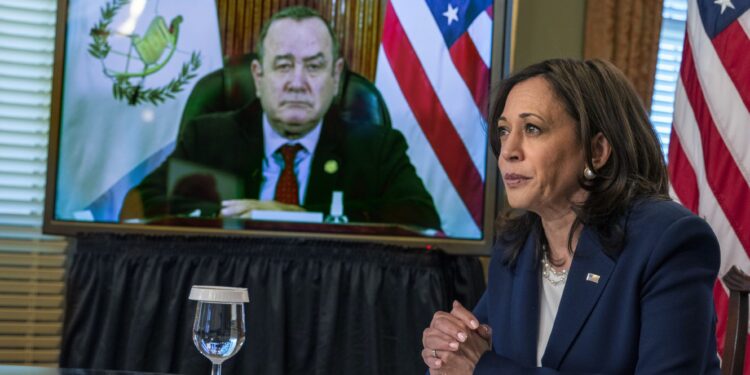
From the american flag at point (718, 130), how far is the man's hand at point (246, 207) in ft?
5.16

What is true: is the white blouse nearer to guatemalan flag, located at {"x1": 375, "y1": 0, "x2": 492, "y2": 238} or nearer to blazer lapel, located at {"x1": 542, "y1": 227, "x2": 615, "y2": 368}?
blazer lapel, located at {"x1": 542, "y1": 227, "x2": 615, "y2": 368}

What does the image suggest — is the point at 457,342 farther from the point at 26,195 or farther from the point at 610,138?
the point at 26,195

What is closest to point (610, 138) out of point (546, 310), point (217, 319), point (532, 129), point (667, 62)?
point (532, 129)

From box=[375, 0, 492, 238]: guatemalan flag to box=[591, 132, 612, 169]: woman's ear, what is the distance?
1940mm

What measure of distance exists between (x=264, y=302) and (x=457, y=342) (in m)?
1.89

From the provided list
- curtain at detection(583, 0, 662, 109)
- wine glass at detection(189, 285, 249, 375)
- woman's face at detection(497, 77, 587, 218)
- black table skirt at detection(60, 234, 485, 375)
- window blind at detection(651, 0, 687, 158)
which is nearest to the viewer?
wine glass at detection(189, 285, 249, 375)

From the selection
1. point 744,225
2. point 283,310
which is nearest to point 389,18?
point 283,310

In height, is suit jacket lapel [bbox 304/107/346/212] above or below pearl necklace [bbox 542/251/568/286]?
above

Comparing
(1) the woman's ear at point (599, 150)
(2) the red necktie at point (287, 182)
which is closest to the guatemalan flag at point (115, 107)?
(2) the red necktie at point (287, 182)

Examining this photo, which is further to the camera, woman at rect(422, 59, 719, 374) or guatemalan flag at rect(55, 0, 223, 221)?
guatemalan flag at rect(55, 0, 223, 221)

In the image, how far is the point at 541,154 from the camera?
1804mm

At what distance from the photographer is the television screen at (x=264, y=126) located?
3.68 metres

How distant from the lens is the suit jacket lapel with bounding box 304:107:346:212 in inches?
146

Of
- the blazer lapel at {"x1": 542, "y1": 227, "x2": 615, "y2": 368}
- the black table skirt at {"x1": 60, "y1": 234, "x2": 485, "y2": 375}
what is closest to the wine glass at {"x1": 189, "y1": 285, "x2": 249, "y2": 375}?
the blazer lapel at {"x1": 542, "y1": 227, "x2": 615, "y2": 368}
